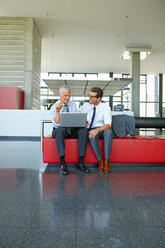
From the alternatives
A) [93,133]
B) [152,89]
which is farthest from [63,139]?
[152,89]

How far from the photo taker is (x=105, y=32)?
28.5 feet

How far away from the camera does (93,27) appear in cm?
828

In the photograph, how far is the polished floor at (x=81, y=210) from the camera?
1.09 metres

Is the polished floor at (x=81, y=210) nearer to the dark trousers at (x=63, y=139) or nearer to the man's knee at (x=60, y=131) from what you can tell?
the dark trousers at (x=63, y=139)

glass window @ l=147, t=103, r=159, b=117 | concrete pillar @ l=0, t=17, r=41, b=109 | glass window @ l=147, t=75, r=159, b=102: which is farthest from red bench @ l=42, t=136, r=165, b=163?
glass window @ l=147, t=103, r=159, b=117

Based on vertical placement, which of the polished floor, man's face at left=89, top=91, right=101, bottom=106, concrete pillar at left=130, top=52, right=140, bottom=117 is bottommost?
the polished floor

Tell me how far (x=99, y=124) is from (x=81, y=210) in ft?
5.45

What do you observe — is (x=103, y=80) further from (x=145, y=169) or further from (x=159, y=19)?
(x=145, y=169)

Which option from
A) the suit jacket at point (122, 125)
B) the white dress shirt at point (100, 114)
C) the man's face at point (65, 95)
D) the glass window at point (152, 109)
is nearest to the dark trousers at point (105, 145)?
the white dress shirt at point (100, 114)

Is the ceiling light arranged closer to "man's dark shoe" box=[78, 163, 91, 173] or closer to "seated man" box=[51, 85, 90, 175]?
"seated man" box=[51, 85, 90, 175]

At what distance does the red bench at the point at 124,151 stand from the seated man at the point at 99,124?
19 centimetres

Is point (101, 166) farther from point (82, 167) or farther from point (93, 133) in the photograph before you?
point (93, 133)

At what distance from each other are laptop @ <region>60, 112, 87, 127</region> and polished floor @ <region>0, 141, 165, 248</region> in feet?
1.92

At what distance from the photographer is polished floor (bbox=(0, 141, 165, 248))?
3.59 ft
